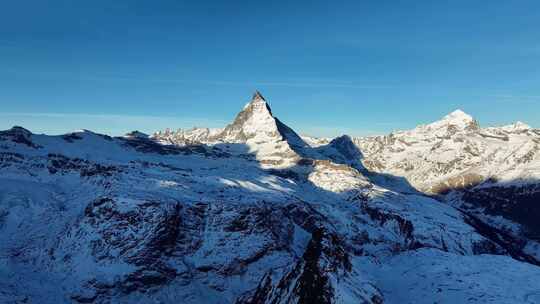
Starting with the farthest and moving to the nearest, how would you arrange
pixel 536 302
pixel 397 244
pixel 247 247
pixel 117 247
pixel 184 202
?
pixel 397 244
pixel 184 202
pixel 247 247
pixel 117 247
pixel 536 302

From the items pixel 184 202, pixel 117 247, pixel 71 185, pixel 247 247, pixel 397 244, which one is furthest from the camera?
pixel 397 244

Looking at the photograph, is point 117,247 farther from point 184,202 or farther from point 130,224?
point 184,202

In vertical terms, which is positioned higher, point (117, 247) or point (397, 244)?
point (117, 247)

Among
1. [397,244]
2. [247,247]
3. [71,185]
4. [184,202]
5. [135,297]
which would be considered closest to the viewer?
[135,297]

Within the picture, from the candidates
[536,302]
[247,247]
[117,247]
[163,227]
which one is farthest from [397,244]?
[536,302]

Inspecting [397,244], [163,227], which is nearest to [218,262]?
[163,227]

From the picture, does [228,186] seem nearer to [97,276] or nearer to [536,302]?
[97,276]

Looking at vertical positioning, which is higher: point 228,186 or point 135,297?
point 228,186

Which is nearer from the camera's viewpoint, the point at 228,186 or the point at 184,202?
the point at 184,202

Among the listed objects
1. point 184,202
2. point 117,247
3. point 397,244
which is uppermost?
point 184,202
